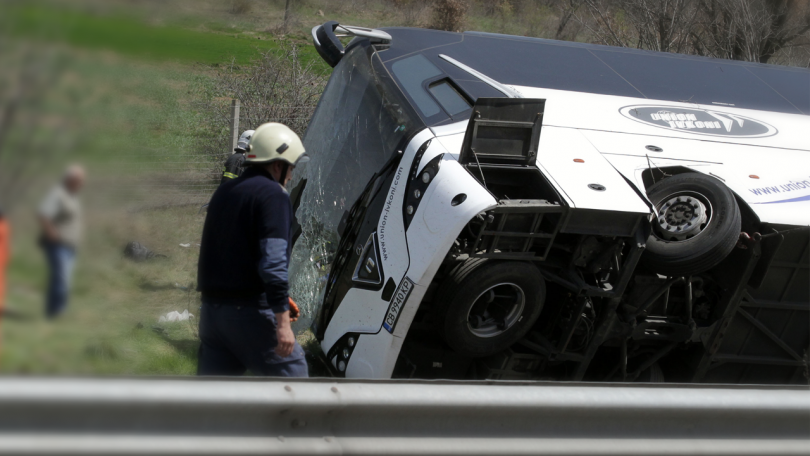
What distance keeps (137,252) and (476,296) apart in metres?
2.83

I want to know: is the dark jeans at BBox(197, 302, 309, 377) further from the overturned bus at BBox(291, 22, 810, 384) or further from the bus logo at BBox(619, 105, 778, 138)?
the bus logo at BBox(619, 105, 778, 138)

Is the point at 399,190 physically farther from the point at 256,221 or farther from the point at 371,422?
the point at 371,422

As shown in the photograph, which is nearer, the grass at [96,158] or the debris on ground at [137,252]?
the grass at [96,158]

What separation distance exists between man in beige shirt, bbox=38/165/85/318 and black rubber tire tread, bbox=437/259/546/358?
3.02m

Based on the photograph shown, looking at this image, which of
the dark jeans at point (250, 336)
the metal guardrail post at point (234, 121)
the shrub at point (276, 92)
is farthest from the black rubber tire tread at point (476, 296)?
the shrub at point (276, 92)

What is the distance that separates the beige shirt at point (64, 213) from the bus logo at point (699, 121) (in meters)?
4.81

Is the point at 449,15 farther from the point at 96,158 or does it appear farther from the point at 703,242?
the point at 96,158

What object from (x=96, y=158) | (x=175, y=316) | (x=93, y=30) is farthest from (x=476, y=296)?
(x=93, y=30)

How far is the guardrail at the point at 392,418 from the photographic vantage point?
1736mm

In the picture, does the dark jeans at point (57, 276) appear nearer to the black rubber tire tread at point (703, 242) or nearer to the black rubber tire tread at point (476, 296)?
the black rubber tire tread at point (476, 296)

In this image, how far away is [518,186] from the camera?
15.1 feet

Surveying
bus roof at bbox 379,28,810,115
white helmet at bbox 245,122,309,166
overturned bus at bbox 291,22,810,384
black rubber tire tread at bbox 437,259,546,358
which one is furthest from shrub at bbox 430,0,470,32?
white helmet at bbox 245,122,309,166

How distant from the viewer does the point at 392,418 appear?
2.16m

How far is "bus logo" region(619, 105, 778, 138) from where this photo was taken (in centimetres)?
561
